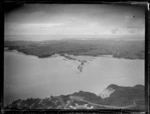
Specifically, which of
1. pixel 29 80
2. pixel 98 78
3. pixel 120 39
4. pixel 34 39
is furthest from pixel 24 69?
pixel 120 39

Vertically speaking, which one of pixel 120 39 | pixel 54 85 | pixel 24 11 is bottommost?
pixel 54 85

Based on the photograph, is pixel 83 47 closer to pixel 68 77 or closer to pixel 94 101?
pixel 68 77

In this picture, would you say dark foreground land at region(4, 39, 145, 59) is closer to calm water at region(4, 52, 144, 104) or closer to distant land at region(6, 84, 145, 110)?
calm water at region(4, 52, 144, 104)

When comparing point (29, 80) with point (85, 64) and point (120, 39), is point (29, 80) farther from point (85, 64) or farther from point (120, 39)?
point (120, 39)

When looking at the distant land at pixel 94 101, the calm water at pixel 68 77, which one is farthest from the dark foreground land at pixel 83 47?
the distant land at pixel 94 101

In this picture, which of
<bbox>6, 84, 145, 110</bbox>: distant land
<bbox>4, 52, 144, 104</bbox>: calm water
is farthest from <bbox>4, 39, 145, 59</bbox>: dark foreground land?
<bbox>6, 84, 145, 110</bbox>: distant land

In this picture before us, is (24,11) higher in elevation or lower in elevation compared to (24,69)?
higher
